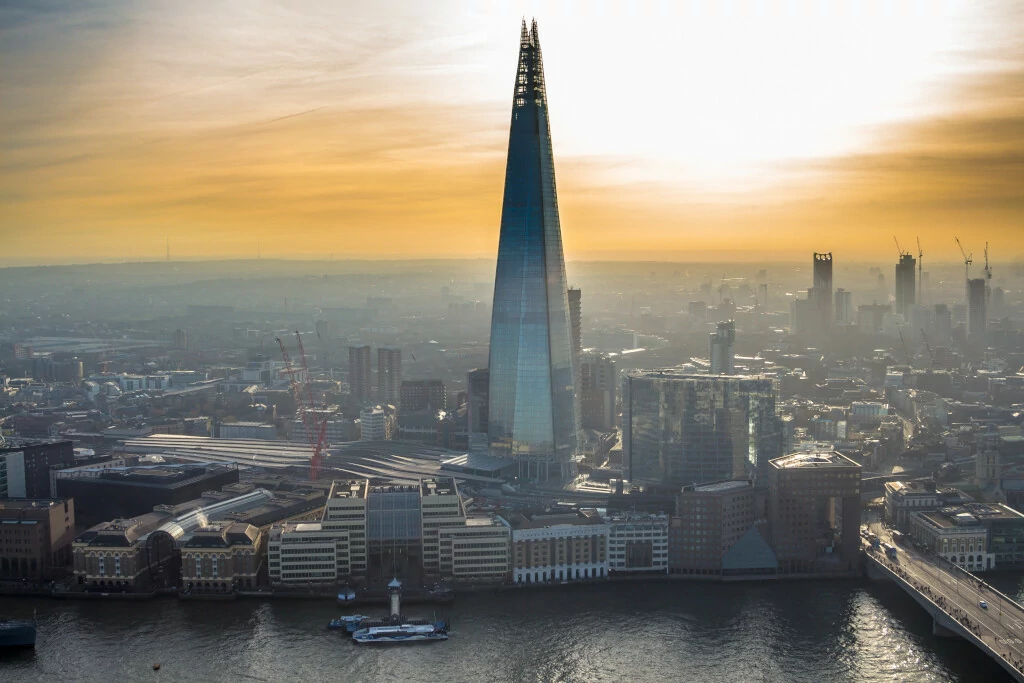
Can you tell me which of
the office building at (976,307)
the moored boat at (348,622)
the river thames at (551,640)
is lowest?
the river thames at (551,640)

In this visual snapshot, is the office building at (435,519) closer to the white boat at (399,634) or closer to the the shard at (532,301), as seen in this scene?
the white boat at (399,634)

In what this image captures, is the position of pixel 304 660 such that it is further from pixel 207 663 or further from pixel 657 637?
pixel 657 637

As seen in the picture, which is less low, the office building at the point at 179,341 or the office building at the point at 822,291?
the office building at the point at 822,291

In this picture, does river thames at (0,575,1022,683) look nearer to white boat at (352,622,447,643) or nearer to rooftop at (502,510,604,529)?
white boat at (352,622,447,643)

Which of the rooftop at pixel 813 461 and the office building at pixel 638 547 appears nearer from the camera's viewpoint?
the office building at pixel 638 547

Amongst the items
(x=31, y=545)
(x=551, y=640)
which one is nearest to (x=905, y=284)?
(x=551, y=640)

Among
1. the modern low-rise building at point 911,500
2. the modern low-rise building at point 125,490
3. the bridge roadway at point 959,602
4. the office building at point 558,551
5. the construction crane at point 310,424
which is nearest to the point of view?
the bridge roadway at point 959,602

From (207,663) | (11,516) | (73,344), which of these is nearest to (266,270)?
(73,344)

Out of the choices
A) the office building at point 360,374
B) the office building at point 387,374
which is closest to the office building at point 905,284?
the office building at point 387,374
